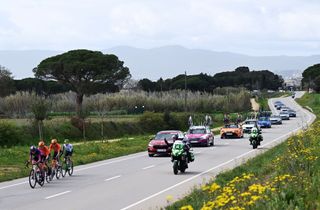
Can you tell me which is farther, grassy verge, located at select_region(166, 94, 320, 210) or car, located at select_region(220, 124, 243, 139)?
car, located at select_region(220, 124, 243, 139)

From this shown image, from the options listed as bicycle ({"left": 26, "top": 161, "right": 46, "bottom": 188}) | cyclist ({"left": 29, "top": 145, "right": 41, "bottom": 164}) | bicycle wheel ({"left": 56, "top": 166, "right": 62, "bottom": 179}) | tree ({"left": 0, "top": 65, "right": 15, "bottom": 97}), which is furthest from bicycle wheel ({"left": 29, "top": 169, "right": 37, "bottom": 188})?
tree ({"left": 0, "top": 65, "right": 15, "bottom": 97})

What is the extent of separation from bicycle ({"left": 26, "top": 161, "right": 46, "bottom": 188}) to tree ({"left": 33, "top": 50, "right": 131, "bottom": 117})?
48.0m

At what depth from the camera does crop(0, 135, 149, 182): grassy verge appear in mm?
24275

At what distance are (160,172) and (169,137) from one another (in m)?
9.63

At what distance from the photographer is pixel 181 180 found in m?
20.3

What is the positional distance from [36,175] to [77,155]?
13345mm

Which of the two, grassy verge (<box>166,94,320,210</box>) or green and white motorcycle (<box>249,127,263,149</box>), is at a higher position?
grassy verge (<box>166,94,320,210</box>)

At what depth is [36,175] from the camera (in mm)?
19422

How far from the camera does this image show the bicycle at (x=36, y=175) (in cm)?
1928

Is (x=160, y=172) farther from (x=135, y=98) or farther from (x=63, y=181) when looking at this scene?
(x=135, y=98)

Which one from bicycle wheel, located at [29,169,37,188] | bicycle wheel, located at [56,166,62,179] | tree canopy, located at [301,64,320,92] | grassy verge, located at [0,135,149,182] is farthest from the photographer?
tree canopy, located at [301,64,320,92]

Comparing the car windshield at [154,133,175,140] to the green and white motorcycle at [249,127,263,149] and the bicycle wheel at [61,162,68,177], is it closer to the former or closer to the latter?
the green and white motorcycle at [249,127,263,149]

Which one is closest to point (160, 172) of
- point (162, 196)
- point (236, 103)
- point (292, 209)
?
point (162, 196)

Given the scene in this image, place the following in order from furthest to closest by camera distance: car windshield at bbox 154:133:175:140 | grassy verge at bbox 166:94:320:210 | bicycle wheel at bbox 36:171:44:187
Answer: car windshield at bbox 154:133:175:140 < bicycle wheel at bbox 36:171:44:187 < grassy verge at bbox 166:94:320:210
